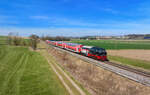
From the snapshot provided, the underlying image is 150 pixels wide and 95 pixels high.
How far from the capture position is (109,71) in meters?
19.8

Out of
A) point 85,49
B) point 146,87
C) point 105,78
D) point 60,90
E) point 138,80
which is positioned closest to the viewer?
point 146,87

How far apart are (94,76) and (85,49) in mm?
12192

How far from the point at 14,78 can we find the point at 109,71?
747 inches

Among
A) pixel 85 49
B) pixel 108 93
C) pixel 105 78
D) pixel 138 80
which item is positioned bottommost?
pixel 108 93

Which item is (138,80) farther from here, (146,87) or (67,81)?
(67,81)

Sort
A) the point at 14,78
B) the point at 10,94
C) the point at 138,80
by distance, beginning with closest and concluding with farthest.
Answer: the point at 138,80 → the point at 10,94 → the point at 14,78

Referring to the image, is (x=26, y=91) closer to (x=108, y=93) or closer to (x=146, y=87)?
(x=108, y=93)

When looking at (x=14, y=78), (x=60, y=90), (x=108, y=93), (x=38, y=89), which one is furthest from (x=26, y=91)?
(x=108, y=93)

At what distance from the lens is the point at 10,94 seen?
15.5 metres

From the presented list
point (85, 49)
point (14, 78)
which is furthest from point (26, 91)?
point (85, 49)

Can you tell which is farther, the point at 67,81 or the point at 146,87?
the point at 67,81

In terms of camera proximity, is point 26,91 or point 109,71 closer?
point 26,91

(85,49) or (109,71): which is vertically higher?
(85,49)

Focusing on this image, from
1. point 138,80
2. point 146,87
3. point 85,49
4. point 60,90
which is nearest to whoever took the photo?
point 146,87
